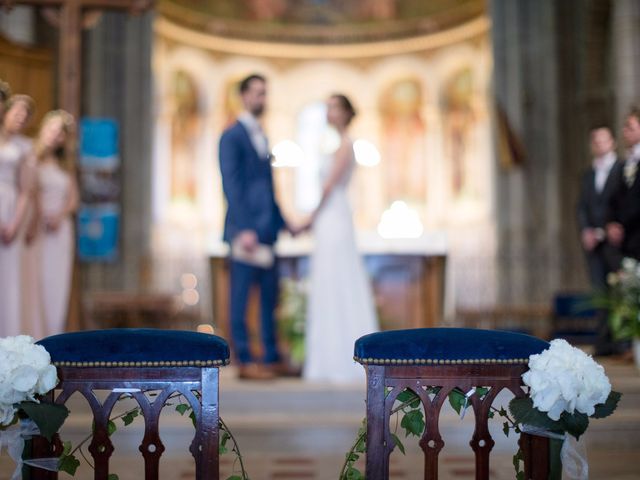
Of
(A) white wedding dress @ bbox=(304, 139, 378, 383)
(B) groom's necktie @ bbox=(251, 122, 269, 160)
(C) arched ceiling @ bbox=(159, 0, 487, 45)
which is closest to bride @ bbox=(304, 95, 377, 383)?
(A) white wedding dress @ bbox=(304, 139, 378, 383)

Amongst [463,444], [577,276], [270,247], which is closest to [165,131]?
[577,276]

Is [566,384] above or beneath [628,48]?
beneath

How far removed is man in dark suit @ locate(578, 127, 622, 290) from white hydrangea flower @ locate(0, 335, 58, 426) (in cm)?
442

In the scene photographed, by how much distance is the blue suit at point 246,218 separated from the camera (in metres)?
4.94

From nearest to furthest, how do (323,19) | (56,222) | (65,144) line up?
(56,222) < (65,144) < (323,19)

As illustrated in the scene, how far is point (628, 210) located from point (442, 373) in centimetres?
361

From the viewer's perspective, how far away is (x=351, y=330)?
5.15m

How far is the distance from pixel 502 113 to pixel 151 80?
17.5ft

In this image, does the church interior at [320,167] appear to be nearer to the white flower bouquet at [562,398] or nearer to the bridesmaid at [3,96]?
the bridesmaid at [3,96]

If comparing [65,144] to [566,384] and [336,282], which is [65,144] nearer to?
[336,282]

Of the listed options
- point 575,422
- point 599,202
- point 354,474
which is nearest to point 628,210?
point 599,202

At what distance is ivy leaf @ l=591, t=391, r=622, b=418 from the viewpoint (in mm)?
2529

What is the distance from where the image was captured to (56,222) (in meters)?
5.57

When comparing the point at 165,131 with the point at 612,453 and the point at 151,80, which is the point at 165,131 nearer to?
the point at 151,80
